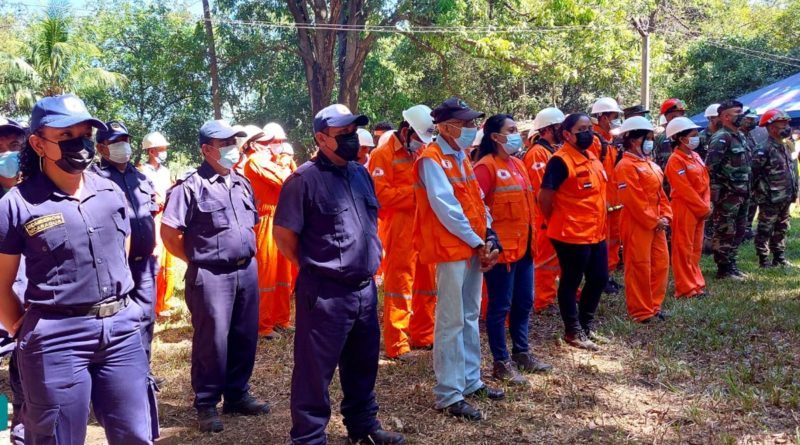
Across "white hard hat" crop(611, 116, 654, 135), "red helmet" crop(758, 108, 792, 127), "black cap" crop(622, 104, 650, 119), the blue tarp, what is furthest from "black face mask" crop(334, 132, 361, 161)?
the blue tarp

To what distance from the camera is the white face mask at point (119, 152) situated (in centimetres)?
506

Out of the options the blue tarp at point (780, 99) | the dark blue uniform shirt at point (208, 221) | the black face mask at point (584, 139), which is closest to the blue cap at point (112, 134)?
the dark blue uniform shirt at point (208, 221)

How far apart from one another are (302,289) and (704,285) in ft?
19.4

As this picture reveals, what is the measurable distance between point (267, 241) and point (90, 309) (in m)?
4.05

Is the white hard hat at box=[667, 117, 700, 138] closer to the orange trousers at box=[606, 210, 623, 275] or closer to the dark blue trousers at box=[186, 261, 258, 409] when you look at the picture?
the orange trousers at box=[606, 210, 623, 275]

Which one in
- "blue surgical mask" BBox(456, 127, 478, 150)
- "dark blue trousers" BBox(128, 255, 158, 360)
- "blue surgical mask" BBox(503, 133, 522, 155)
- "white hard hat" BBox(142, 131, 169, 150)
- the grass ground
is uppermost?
"white hard hat" BBox(142, 131, 169, 150)

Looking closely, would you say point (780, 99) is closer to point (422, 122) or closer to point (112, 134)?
point (422, 122)

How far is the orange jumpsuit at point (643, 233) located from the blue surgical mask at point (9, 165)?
527cm

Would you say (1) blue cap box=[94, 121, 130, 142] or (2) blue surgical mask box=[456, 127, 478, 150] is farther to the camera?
(1) blue cap box=[94, 121, 130, 142]

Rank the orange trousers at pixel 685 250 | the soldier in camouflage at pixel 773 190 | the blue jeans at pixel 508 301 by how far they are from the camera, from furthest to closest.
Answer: the soldier in camouflage at pixel 773 190 → the orange trousers at pixel 685 250 → the blue jeans at pixel 508 301

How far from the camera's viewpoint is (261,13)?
61.4 ft

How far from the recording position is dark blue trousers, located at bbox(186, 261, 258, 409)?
461 centimetres

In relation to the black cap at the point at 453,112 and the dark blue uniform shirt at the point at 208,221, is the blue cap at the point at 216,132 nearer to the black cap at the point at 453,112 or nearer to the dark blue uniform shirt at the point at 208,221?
the dark blue uniform shirt at the point at 208,221

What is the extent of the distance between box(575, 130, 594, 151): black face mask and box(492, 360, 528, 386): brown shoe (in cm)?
199
